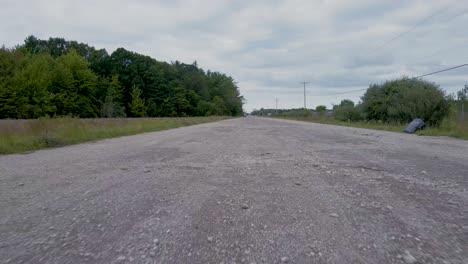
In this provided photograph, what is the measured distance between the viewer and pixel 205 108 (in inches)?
3100

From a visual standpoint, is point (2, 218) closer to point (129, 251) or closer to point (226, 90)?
point (129, 251)

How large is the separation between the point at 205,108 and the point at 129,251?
7746cm

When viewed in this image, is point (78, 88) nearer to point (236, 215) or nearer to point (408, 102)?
point (408, 102)

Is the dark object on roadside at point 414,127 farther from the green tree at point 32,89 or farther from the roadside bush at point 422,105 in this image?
the green tree at point 32,89

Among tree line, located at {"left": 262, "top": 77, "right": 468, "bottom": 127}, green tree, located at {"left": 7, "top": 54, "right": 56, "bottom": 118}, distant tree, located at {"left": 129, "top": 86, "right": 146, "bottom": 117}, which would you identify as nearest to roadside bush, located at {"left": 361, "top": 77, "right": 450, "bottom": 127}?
tree line, located at {"left": 262, "top": 77, "right": 468, "bottom": 127}

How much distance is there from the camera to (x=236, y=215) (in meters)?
2.89

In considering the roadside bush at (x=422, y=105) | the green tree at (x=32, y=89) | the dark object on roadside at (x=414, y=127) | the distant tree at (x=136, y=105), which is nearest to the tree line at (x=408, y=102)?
the roadside bush at (x=422, y=105)

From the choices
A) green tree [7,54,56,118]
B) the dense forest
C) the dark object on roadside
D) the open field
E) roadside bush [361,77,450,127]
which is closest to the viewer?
the open field

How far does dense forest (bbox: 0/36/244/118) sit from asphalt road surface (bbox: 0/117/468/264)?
40471 millimetres

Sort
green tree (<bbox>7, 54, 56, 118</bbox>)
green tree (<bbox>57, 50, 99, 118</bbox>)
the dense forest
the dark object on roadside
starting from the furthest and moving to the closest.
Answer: green tree (<bbox>57, 50, 99, 118</bbox>)
the dense forest
green tree (<bbox>7, 54, 56, 118</bbox>)
the dark object on roadside

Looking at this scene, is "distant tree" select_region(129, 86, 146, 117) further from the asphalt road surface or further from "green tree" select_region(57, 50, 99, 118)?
the asphalt road surface

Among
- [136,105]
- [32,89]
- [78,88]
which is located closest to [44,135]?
[32,89]

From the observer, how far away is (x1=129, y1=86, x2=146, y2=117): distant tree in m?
61.1

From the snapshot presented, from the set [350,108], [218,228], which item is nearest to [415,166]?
[218,228]
